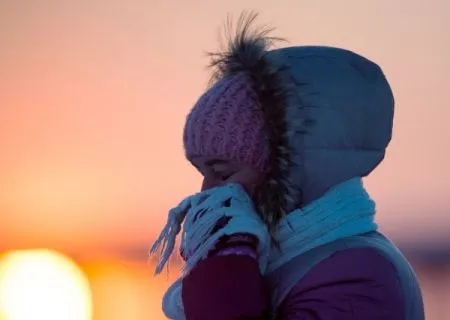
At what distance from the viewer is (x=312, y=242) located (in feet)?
3.71

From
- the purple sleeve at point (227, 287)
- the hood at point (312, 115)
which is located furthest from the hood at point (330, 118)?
the purple sleeve at point (227, 287)

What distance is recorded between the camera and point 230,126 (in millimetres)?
1134

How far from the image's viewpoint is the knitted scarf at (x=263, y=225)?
42.8 inches

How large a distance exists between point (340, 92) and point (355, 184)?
0.32 feet

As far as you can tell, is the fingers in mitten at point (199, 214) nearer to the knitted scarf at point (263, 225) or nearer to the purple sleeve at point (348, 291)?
the knitted scarf at point (263, 225)

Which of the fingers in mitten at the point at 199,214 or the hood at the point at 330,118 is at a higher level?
the hood at the point at 330,118

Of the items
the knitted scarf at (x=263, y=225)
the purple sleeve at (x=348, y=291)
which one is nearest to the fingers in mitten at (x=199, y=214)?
the knitted scarf at (x=263, y=225)

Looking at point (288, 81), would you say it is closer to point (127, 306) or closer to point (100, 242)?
point (127, 306)

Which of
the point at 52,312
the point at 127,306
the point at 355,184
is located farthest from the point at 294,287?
the point at 52,312

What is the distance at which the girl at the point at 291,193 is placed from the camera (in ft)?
3.53

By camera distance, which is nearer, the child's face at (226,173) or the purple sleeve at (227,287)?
the purple sleeve at (227,287)

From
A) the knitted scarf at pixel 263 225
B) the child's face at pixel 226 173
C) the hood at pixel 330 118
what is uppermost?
the hood at pixel 330 118

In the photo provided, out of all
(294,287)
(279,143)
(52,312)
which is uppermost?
(279,143)

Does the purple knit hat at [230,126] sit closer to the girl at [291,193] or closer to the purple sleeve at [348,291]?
the girl at [291,193]
